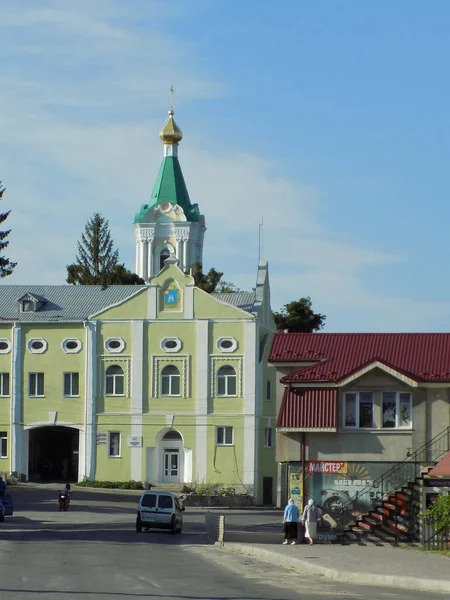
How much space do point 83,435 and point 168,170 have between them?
3734 cm

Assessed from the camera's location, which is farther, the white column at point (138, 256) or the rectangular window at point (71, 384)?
the white column at point (138, 256)

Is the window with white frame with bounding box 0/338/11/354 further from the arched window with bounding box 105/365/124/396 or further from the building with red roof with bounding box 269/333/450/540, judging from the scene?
the building with red roof with bounding box 269/333/450/540

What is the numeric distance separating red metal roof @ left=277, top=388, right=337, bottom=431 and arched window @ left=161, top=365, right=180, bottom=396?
33.1 m

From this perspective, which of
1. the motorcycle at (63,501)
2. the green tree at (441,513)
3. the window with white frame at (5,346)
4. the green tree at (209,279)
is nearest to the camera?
the green tree at (441,513)

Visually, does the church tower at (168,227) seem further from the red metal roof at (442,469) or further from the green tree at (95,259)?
the red metal roof at (442,469)

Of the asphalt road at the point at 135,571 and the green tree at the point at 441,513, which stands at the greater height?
the green tree at the point at 441,513

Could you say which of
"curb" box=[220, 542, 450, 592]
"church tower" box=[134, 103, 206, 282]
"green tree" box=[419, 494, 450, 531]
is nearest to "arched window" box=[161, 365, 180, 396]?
"church tower" box=[134, 103, 206, 282]

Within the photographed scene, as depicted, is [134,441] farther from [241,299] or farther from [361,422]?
[361,422]

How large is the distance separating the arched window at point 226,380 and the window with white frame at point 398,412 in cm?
3348

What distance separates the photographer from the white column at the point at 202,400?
7538 centimetres

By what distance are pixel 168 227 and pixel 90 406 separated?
33.4 metres

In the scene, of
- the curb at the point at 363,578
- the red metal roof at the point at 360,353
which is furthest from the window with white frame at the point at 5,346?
the curb at the point at 363,578

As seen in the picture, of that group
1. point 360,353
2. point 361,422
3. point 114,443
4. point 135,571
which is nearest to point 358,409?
point 361,422

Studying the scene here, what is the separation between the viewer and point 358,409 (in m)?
43.3
